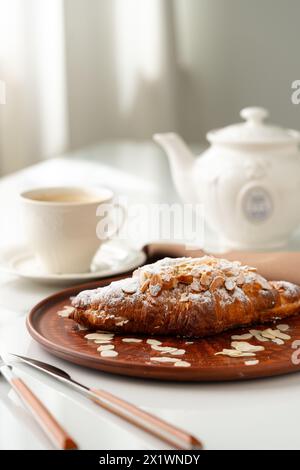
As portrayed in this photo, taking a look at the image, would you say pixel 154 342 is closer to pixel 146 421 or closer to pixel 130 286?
pixel 130 286

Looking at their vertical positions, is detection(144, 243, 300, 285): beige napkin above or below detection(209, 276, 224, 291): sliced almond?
below

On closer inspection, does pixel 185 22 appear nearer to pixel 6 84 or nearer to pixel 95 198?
pixel 6 84

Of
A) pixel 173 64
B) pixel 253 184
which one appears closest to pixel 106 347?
pixel 253 184

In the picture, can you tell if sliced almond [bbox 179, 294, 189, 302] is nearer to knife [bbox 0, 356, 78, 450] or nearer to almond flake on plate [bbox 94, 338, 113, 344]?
almond flake on plate [bbox 94, 338, 113, 344]

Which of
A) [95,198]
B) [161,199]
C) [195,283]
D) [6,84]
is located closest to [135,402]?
[195,283]

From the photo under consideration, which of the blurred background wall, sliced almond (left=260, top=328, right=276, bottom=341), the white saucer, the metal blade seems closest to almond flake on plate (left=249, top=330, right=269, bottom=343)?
sliced almond (left=260, top=328, right=276, bottom=341)

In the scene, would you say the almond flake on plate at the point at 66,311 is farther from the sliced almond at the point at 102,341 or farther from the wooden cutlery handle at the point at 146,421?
the wooden cutlery handle at the point at 146,421

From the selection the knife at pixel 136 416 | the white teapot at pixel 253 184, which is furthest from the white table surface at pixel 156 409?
the white teapot at pixel 253 184
